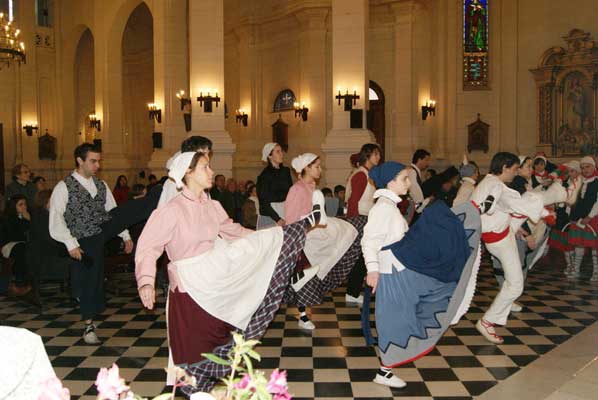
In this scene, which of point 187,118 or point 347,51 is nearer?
point 347,51

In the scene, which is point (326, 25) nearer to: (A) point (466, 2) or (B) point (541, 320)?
(A) point (466, 2)

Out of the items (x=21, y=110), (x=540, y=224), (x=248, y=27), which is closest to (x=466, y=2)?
(x=248, y=27)

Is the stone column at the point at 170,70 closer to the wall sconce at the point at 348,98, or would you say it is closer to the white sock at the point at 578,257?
the wall sconce at the point at 348,98

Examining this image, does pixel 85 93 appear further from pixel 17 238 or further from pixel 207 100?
pixel 17 238

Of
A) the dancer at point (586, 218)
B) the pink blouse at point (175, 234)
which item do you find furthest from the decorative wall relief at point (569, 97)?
the pink blouse at point (175, 234)

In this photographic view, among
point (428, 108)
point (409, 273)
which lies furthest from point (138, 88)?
point (409, 273)

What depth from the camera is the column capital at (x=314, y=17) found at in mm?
17656

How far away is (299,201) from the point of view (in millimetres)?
6336

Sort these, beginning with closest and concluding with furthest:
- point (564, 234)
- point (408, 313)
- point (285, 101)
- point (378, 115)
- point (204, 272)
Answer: point (204, 272)
point (408, 313)
point (564, 234)
point (378, 115)
point (285, 101)

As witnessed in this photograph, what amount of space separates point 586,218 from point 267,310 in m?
6.57

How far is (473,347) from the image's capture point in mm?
5676

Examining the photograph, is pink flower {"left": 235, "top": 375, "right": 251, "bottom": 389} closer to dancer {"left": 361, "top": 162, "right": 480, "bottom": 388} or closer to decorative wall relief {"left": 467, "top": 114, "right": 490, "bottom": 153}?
dancer {"left": 361, "top": 162, "right": 480, "bottom": 388}

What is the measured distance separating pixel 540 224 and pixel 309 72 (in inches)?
466

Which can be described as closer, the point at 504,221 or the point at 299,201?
the point at 504,221
